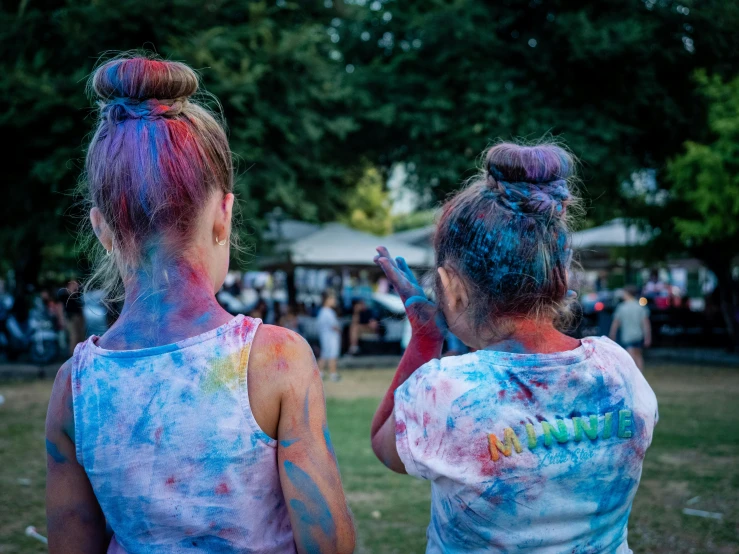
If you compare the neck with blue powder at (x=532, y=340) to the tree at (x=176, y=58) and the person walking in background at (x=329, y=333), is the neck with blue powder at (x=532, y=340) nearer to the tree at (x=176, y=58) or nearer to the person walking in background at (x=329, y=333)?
the tree at (x=176, y=58)

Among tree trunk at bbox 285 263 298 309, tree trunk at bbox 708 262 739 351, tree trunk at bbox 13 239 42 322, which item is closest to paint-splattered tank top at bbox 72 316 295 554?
tree trunk at bbox 13 239 42 322

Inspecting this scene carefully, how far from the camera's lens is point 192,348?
150 cm

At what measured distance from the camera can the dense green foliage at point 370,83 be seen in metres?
13.3

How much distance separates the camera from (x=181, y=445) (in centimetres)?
147

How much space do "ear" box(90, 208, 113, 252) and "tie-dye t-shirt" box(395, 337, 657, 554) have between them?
76cm

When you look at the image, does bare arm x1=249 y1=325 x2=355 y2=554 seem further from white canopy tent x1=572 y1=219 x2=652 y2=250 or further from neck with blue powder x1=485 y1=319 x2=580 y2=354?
white canopy tent x1=572 y1=219 x2=652 y2=250

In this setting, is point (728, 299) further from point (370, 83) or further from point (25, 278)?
point (25, 278)

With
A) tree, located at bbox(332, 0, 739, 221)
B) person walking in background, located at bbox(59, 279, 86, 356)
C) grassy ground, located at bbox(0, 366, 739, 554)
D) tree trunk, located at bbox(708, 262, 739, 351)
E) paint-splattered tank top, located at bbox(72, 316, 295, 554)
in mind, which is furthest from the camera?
tree trunk, located at bbox(708, 262, 739, 351)

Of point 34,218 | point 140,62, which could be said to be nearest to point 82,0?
point 34,218

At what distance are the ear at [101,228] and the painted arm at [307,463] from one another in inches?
18.9

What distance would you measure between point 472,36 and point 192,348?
53.0ft

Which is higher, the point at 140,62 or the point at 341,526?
the point at 140,62

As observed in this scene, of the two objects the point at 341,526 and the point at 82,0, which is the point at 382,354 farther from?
the point at 341,526

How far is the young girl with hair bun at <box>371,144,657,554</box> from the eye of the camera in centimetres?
164
